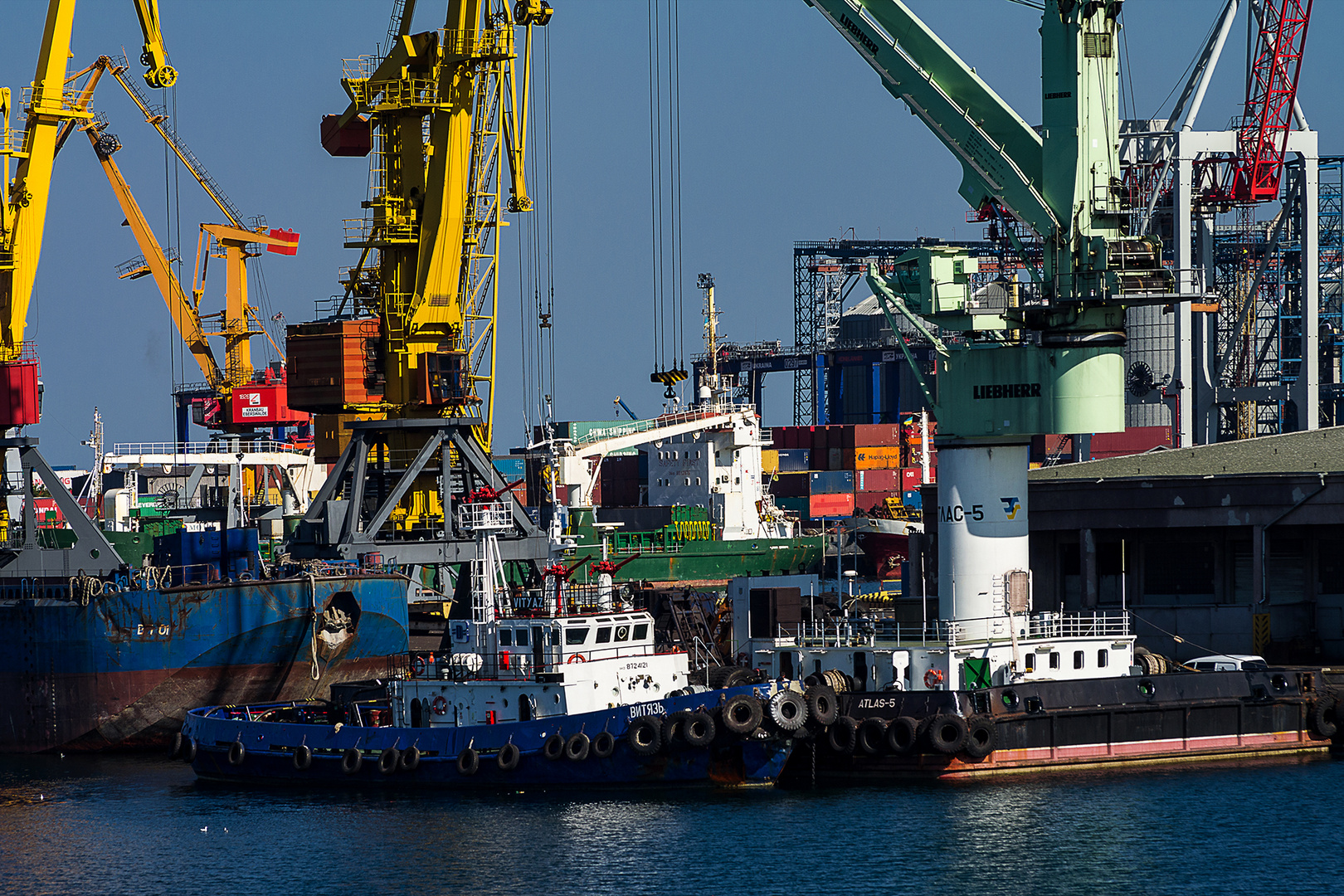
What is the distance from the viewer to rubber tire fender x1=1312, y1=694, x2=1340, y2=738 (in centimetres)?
3659

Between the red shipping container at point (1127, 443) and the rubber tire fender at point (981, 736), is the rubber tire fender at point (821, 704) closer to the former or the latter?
the rubber tire fender at point (981, 736)

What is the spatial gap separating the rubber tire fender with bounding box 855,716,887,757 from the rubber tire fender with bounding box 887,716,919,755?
0.13 meters

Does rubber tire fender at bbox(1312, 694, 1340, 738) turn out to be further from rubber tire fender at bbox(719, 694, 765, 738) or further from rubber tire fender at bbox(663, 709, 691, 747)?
rubber tire fender at bbox(663, 709, 691, 747)

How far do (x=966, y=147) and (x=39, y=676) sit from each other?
1024 inches

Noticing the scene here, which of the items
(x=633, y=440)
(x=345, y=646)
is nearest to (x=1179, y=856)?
(x=345, y=646)

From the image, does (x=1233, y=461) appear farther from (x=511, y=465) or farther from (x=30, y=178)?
(x=511, y=465)

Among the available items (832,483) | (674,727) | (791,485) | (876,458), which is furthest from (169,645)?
(876,458)

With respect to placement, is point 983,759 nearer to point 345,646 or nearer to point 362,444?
point 345,646

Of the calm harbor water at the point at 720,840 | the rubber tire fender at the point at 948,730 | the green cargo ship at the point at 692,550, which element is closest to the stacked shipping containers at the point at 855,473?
the green cargo ship at the point at 692,550

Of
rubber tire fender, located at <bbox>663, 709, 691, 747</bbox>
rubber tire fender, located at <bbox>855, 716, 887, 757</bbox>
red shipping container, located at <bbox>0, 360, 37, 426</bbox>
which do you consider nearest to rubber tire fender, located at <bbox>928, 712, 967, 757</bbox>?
rubber tire fender, located at <bbox>855, 716, 887, 757</bbox>

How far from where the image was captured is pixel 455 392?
1827 inches

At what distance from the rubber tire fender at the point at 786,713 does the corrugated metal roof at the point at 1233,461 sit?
1696cm

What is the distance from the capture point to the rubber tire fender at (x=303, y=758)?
3638 centimetres

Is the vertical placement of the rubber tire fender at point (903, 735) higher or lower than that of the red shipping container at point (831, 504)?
lower
